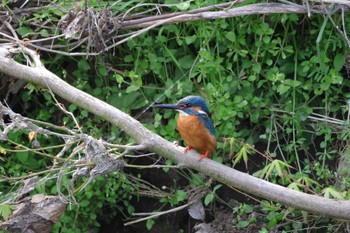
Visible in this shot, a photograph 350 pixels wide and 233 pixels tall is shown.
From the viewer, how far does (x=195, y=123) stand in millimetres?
3732

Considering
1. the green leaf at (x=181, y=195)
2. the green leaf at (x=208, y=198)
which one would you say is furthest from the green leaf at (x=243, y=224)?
the green leaf at (x=181, y=195)

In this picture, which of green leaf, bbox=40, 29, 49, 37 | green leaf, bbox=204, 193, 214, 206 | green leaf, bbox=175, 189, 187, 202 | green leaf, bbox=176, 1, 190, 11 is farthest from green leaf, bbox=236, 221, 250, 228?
green leaf, bbox=40, 29, 49, 37

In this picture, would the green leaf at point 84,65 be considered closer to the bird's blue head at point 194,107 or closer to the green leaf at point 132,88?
the green leaf at point 132,88

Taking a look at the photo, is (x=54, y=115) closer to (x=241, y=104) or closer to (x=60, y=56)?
(x=60, y=56)

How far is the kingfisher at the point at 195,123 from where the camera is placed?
3691mm

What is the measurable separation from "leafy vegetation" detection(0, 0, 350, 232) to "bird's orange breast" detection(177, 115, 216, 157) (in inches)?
7.5

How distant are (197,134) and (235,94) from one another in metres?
0.57

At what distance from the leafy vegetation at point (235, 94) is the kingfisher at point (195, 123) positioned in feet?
0.62

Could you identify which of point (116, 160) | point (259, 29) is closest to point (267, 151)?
point (259, 29)

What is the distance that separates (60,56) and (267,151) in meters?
1.39

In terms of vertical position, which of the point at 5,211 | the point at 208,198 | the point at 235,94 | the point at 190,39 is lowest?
the point at 208,198

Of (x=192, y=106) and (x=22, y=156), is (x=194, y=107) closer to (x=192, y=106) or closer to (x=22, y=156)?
(x=192, y=106)

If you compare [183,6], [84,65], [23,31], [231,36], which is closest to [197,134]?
[231,36]

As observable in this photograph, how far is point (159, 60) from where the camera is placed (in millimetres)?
4277
